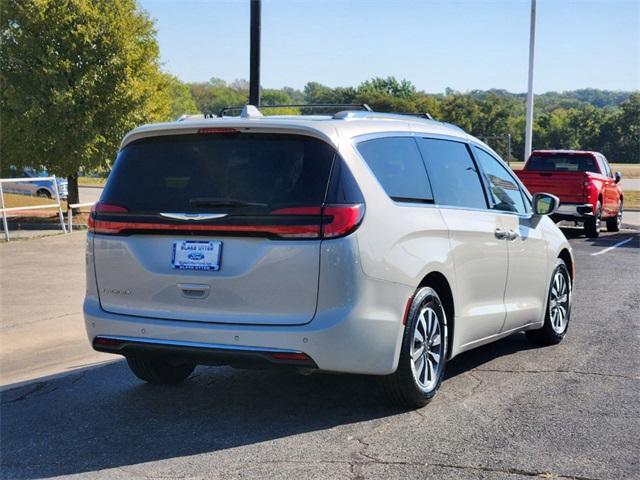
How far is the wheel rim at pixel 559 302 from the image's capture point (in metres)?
8.01

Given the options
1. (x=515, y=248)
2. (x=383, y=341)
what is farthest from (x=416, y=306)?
(x=515, y=248)

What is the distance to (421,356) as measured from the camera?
18.7 ft

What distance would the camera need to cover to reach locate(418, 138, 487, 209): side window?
246 inches

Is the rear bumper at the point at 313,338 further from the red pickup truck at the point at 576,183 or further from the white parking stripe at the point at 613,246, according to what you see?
the red pickup truck at the point at 576,183

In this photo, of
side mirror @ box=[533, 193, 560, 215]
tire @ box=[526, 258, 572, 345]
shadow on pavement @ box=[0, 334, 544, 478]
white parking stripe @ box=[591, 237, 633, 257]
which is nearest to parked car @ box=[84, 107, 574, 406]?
shadow on pavement @ box=[0, 334, 544, 478]

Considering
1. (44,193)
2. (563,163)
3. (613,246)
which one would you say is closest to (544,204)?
(613,246)

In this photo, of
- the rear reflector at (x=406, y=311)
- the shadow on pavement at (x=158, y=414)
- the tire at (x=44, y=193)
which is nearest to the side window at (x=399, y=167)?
the rear reflector at (x=406, y=311)

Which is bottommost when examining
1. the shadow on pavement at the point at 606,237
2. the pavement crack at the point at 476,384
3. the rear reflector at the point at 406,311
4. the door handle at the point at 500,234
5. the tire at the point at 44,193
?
the tire at the point at 44,193

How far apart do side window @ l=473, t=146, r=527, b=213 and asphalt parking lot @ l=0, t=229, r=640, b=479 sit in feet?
4.28

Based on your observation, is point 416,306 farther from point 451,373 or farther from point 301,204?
point 451,373

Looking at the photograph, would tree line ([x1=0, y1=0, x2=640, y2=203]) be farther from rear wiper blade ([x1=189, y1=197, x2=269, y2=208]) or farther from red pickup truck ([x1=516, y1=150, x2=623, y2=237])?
rear wiper blade ([x1=189, y1=197, x2=269, y2=208])

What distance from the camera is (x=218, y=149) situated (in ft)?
17.6

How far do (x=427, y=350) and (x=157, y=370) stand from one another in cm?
198

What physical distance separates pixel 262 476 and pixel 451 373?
276 cm
